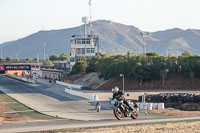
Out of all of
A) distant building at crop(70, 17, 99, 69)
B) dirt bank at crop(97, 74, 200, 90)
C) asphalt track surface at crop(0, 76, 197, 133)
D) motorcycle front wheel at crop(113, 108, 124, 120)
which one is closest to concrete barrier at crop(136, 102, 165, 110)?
asphalt track surface at crop(0, 76, 197, 133)

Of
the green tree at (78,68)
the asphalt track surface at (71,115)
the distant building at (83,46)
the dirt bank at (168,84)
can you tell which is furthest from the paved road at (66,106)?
the distant building at (83,46)

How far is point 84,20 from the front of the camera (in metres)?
137

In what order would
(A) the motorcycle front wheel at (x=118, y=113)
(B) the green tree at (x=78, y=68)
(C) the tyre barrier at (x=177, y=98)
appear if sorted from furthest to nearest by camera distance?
1. (B) the green tree at (x=78, y=68)
2. (C) the tyre barrier at (x=177, y=98)
3. (A) the motorcycle front wheel at (x=118, y=113)

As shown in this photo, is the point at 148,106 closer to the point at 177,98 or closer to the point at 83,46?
the point at 177,98

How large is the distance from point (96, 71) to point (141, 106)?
63.5 meters

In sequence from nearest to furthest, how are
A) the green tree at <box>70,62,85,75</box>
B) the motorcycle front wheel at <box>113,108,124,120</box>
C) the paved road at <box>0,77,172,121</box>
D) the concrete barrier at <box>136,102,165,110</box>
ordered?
the motorcycle front wheel at <box>113,108,124,120</box> < the paved road at <box>0,77,172,121</box> < the concrete barrier at <box>136,102,165,110</box> < the green tree at <box>70,62,85,75</box>

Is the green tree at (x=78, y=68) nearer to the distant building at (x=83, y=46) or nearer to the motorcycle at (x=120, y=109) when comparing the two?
the distant building at (x=83, y=46)

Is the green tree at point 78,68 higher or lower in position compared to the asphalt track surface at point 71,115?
higher

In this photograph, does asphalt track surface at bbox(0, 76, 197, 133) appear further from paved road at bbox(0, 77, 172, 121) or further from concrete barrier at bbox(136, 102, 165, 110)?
concrete barrier at bbox(136, 102, 165, 110)

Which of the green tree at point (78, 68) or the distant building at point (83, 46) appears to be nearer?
the green tree at point (78, 68)

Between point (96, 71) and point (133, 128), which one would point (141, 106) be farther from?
point (96, 71)

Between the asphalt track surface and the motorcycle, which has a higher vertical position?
the motorcycle

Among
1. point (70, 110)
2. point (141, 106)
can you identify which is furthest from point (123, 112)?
point (70, 110)

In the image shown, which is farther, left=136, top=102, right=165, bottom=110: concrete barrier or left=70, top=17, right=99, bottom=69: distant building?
left=70, top=17, right=99, bottom=69: distant building
